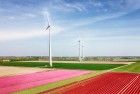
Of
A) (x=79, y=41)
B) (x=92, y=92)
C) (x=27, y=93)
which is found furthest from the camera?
(x=79, y=41)

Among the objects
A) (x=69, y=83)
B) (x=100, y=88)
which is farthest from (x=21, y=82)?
(x=100, y=88)

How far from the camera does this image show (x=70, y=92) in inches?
847

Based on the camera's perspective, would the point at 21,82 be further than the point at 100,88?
Yes

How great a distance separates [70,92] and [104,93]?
276 centimetres

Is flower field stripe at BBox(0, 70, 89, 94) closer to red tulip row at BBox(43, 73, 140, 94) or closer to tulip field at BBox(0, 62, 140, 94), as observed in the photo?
tulip field at BBox(0, 62, 140, 94)

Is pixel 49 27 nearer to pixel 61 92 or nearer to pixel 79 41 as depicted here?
pixel 79 41

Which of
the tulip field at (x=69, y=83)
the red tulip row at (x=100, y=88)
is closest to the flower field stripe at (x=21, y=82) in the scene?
the tulip field at (x=69, y=83)

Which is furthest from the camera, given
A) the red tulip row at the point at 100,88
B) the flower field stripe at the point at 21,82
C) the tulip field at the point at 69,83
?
the flower field stripe at the point at 21,82

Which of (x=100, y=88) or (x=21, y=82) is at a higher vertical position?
(x=21, y=82)

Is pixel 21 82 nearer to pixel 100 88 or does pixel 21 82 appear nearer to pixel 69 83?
pixel 69 83

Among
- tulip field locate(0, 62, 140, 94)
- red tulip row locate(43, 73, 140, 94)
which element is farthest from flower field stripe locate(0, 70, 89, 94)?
red tulip row locate(43, 73, 140, 94)

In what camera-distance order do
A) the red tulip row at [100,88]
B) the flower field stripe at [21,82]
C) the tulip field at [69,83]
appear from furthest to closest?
the flower field stripe at [21,82]
the tulip field at [69,83]
the red tulip row at [100,88]

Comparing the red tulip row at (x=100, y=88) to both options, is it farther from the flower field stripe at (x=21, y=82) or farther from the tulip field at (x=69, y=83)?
the flower field stripe at (x=21, y=82)

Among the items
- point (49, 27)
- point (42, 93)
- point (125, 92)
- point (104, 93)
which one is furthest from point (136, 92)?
point (49, 27)
